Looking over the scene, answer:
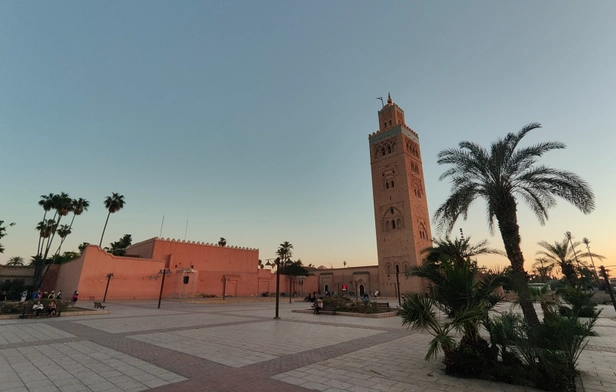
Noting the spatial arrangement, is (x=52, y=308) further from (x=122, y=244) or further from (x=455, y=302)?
(x=122, y=244)

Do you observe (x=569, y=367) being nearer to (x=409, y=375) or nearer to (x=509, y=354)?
(x=509, y=354)

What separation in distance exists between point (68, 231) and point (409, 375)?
169ft

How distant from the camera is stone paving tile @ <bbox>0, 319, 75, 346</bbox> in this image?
27.8ft

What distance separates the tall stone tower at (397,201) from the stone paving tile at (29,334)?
35.3m

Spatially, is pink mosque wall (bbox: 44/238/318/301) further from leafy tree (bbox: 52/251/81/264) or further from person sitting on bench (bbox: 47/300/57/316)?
person sitting on bench (bbox: 47/300/57/316)

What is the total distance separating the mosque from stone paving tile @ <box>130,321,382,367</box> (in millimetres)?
23464

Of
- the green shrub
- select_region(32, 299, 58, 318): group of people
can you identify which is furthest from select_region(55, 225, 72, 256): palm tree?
the green shrub

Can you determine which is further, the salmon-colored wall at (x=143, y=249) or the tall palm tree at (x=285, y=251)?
the tall palm tree at (x=285, y=251)

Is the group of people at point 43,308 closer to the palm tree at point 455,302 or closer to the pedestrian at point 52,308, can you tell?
the pedestrian at point 52,308

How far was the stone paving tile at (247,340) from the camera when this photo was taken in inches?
274

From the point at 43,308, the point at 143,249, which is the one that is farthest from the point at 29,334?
the point at 143,249

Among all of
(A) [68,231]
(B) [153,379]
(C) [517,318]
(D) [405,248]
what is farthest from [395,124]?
(A) [68,231]

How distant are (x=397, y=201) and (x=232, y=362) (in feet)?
127

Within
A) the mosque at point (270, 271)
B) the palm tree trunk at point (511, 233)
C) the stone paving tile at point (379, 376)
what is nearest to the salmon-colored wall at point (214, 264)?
the mosque at point (270, 271)
